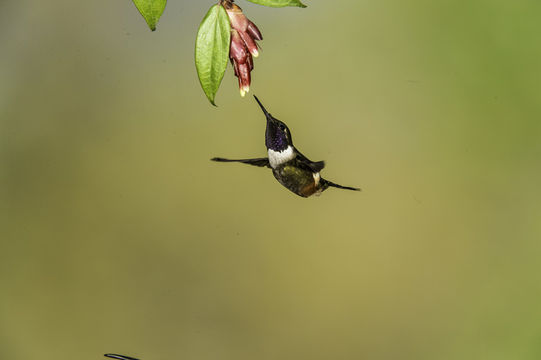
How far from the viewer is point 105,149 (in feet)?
5.07

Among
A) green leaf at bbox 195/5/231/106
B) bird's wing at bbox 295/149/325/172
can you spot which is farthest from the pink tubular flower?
bird's wing at bbox 295/149/325/172

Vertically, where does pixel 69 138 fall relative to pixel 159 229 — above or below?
above

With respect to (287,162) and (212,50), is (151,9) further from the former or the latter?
(287,162)

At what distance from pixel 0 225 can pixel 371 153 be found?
3.71 ft

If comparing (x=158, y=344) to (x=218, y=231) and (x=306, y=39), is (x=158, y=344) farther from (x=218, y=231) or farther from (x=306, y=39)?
(x=306, y=39)

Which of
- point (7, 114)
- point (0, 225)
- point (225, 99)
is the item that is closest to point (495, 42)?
point (225, 99)

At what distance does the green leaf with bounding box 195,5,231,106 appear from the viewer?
32 cm

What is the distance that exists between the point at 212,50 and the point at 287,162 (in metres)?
0.18

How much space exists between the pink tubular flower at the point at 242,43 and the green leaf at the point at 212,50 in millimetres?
21

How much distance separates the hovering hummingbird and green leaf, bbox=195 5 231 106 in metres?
0.11

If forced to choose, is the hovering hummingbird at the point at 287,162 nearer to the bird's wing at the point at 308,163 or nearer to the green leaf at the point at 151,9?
the bird's wing at the point at 308,163

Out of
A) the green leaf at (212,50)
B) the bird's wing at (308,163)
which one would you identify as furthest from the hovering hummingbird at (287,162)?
the green leaf at (212,50)

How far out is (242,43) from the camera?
35 cm

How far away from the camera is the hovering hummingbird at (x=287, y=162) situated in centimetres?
45
